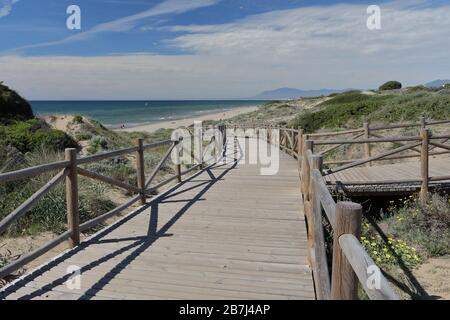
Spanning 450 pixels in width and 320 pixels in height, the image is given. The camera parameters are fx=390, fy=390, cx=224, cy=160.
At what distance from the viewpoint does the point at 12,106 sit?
48.5 feet

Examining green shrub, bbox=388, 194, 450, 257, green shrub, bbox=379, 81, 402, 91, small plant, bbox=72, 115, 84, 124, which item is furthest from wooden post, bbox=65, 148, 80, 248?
green shrub, bbox=379, 81, 402, 91

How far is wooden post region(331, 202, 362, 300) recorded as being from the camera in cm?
204

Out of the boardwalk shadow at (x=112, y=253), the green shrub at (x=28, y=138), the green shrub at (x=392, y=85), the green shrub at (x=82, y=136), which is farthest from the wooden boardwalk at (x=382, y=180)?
the green shrub at (x=392, y=85)

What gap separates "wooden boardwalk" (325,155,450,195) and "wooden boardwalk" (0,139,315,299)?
1276mm

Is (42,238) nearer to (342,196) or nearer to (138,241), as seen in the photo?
(138,241)

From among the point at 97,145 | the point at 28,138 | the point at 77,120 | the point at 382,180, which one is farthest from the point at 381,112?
the point at 28,138

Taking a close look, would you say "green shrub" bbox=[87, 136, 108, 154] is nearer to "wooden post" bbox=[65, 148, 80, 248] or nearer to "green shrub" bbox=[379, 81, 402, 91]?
"wooden post" bbox=[65, 148, 80, 248]

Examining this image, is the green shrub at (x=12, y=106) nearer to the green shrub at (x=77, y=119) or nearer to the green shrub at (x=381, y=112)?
the green shrub at (x=77, y=119)

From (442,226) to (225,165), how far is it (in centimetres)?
681

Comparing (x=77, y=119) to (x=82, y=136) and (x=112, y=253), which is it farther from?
(x=112, y=253)

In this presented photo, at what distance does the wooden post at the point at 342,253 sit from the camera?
204 cm

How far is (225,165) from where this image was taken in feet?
40.8
